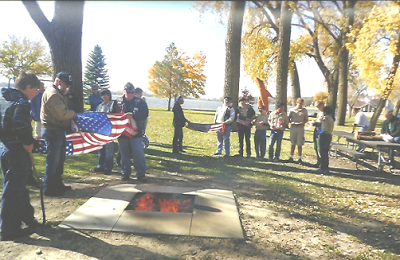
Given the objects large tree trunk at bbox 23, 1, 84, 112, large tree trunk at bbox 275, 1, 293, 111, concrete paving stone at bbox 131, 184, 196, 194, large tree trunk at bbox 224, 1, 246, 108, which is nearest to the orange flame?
concrete paving stone at bbox 131, 184, 196, 194

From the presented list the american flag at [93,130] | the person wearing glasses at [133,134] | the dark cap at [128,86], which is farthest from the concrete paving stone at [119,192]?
the dark cap at [128,86]

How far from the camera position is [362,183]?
7.32m

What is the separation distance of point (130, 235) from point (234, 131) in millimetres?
13047

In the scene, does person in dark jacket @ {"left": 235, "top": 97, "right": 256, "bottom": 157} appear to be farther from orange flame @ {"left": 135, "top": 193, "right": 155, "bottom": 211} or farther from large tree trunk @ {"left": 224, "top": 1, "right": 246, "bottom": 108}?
A: orange flame @ {"left": 135, "top": 193, "right": 155, "bottom": 211}

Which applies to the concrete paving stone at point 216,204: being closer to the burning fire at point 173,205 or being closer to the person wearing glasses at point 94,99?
the burning fire at point 173,205

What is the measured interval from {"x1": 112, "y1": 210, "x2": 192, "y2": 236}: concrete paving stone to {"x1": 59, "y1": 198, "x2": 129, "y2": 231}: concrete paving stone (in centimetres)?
14

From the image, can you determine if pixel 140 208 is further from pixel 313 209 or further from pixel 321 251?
pixel 313 209

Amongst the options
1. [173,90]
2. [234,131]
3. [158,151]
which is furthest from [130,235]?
[173,90]

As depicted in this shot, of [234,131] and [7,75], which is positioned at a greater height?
[7,75]

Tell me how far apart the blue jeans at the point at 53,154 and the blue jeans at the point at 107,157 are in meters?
1.58

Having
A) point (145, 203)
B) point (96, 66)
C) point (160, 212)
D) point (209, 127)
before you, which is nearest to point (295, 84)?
point (209, 127)

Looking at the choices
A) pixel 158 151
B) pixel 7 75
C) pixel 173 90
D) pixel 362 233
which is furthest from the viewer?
pixel 173 90

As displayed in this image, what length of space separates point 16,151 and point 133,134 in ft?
8.98

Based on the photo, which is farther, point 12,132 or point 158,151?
point 158,151
